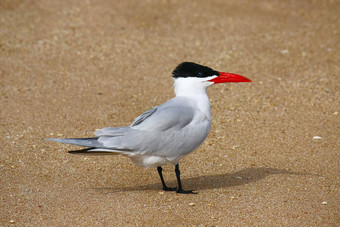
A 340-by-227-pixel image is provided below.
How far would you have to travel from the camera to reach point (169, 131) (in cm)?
427

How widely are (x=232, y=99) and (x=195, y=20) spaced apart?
2.46 m

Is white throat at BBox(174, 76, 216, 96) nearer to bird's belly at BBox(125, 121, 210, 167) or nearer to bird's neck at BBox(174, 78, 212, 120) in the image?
bird's neck at BBox(174, 78, 212, 120)

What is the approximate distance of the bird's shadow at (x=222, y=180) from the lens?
→ 4.63 metres

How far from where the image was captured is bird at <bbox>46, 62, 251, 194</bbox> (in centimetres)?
413

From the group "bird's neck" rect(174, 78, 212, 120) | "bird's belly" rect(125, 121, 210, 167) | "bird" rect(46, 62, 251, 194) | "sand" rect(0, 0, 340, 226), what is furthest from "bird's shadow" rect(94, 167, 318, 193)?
"bird's neck" rect(174, 78, 212, 120)

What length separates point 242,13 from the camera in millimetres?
8742

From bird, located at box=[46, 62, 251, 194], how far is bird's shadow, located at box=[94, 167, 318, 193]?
0.62ft

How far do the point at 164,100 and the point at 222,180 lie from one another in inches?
73.9

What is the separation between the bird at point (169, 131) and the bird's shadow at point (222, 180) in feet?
0.62

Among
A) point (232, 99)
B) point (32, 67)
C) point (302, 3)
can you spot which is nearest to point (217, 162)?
point (232, 99)

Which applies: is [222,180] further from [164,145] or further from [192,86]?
[192,86]

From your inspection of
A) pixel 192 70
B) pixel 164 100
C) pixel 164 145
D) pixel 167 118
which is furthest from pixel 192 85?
pixel 164 100

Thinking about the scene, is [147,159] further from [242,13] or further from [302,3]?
[302,3]

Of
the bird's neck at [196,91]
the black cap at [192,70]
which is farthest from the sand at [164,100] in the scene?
the black cap at [192,70]
